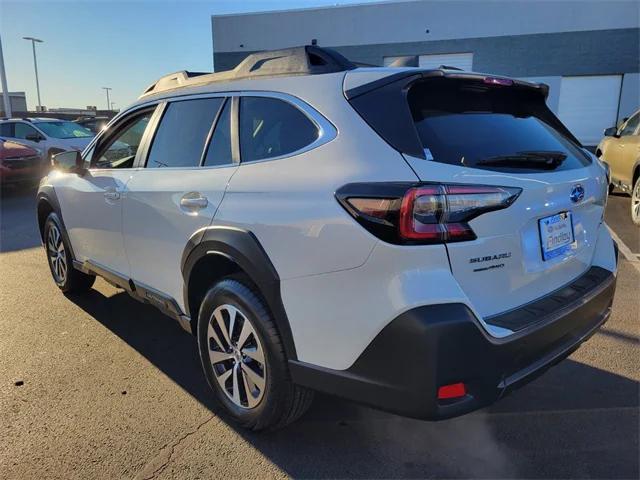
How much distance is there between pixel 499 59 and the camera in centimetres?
1908

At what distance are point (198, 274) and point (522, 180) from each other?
181 cm

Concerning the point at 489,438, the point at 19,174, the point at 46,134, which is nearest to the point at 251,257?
the point at 489,438

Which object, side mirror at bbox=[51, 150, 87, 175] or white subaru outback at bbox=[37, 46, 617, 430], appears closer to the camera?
white subaru outback at bbox=[37, 46, 617, 430]

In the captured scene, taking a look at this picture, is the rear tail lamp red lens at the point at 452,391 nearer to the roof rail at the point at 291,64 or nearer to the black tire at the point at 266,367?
the black tire at the point at 266,367

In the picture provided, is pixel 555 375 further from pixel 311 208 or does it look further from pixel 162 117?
pixel 162 117

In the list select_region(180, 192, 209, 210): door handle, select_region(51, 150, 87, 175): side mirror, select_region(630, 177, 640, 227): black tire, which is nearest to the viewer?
select_region(180, 192, 209, 210): door handle

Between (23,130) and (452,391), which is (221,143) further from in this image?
(23,130)

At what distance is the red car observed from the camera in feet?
38.1

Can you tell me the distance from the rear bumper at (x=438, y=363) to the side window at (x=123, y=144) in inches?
89.7

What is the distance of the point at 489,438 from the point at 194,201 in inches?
79.9

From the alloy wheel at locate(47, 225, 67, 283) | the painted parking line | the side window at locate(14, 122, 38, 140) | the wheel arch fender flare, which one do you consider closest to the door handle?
the wheel arch fender flare

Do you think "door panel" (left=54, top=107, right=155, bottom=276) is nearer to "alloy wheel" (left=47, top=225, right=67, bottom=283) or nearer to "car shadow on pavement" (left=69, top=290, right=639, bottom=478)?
"alloy wheel" (left=47, top=225, right=67, bottom=283)

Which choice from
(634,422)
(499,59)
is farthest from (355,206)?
(499,59)

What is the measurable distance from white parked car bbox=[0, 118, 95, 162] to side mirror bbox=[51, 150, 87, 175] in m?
8.94
